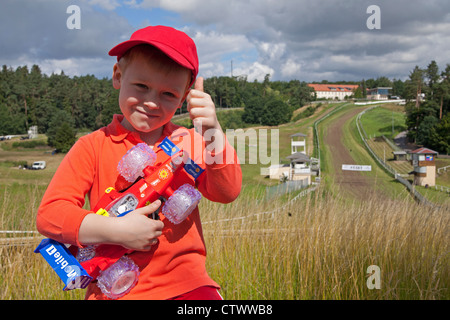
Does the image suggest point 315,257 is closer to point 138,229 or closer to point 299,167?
point 138,229

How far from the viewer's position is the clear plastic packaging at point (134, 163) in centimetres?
101

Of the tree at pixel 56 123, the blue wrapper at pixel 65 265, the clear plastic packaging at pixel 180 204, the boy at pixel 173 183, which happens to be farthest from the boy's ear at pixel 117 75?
the tree at pixel 56 123

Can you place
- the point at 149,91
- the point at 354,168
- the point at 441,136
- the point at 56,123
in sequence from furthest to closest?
the point at 56,123 < the point at 441,136 < the point at 354,168 < the point at 149,91

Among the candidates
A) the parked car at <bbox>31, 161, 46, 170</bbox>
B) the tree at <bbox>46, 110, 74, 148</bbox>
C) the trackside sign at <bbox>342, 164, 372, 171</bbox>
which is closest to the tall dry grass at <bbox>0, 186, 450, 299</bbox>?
the parked car at <bbox>31, 161, 46, 170</bbox>

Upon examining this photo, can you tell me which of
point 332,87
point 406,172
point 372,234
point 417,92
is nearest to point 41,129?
point 406,172

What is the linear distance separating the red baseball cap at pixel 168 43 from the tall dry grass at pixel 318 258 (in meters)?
1.63

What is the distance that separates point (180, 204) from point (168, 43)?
0.44 metres

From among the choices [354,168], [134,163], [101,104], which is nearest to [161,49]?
[134,163]

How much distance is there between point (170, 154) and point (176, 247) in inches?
10.9

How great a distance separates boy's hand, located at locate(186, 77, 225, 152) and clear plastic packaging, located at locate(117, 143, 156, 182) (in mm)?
171

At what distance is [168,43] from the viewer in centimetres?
100

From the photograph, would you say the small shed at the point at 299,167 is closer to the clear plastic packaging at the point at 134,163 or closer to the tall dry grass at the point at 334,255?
the tall dry grass at the point at 334,255

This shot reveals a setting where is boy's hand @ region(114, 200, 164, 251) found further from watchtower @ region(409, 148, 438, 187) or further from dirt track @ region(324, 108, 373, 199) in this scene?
dirt track @ region(324, 108, 373, 199)

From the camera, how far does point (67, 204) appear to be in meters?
1.00
